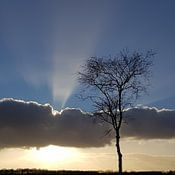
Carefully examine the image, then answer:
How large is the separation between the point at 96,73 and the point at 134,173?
26610 mm

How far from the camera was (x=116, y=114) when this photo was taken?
5916cm

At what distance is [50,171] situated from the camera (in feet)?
301

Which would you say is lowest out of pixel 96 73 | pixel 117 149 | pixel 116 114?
pixel 117 149

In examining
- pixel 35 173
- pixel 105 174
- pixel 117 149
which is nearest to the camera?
pixel 117 149

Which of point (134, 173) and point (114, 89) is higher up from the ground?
point (114, 89)

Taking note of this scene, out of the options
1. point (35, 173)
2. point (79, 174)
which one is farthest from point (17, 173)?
point (79, 174)

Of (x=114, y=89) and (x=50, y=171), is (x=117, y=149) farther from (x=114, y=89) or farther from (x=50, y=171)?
(x=50, y=171)

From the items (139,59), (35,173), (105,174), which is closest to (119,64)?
(139,59)

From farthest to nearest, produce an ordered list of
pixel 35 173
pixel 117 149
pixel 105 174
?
pixel 35 173 < pixel 105 174 < pixel 117 149

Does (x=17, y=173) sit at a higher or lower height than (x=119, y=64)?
lower

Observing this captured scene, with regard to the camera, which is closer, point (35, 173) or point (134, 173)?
point (134, 173)

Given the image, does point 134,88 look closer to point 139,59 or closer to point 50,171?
point 139,59

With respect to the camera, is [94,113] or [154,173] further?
[154,173]

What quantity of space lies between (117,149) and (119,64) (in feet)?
31.3
